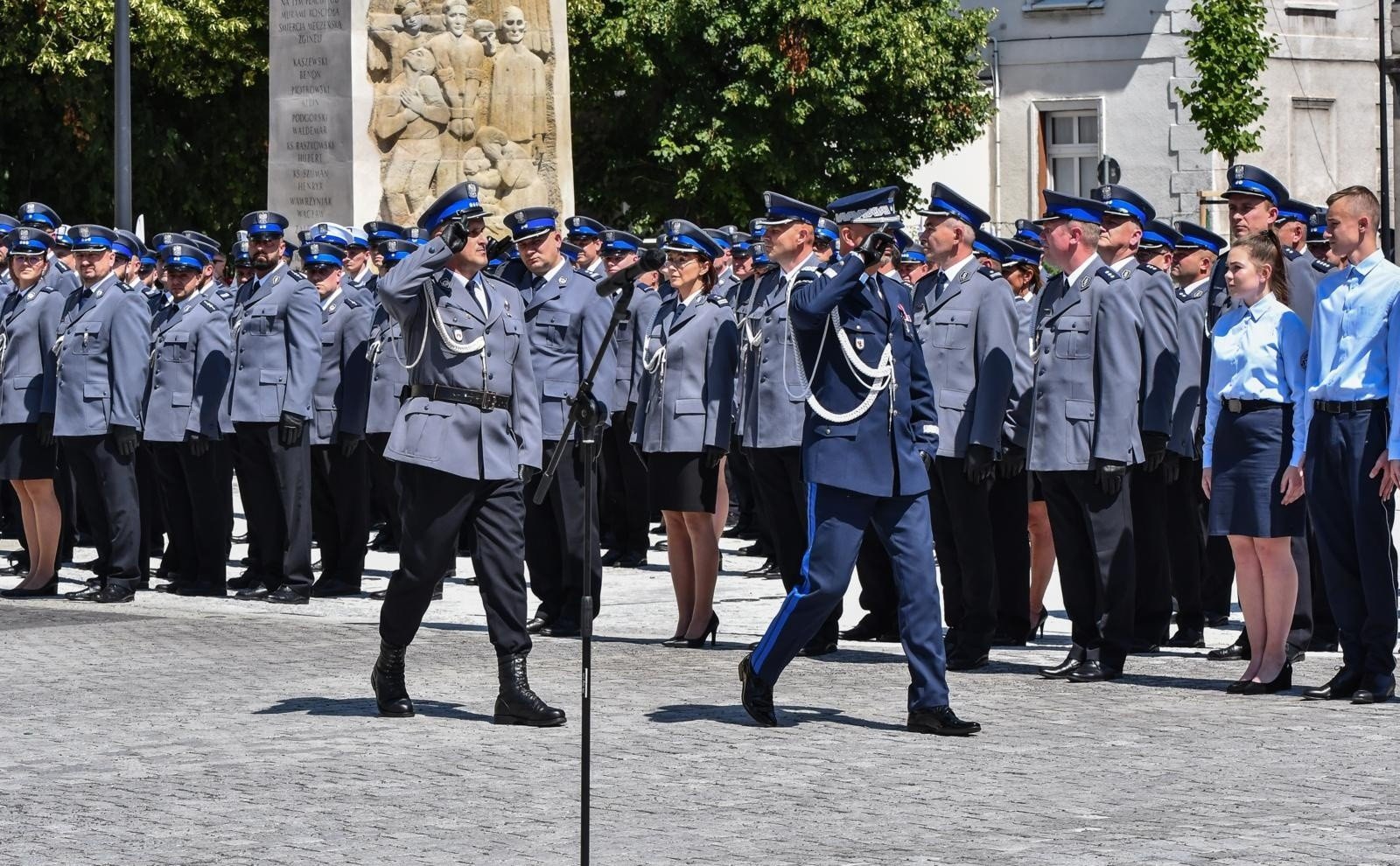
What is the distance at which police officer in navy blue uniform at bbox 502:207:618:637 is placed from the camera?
1320cm

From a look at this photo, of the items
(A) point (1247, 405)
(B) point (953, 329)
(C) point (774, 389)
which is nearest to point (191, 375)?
A: (C) point (774, 389)

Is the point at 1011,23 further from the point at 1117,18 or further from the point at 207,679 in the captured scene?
the point at 207,679

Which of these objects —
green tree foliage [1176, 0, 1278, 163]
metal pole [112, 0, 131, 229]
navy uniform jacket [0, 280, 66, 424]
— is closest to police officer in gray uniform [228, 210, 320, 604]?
navy uniform jacket [0, 280, 66, 424]

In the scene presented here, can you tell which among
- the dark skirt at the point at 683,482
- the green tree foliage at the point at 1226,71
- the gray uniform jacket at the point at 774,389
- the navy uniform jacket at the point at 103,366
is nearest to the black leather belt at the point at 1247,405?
the gray uniform jacket at the point at 774,389

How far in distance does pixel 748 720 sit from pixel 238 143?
2693cm

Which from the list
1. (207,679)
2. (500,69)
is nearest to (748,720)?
(207,679)

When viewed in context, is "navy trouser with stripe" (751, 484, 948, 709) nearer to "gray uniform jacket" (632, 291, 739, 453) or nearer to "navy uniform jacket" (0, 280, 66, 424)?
"gray uniform jacket" (632, 291, 739, 453)

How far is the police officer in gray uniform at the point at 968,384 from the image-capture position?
1198 centimetres

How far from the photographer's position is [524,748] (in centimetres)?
953

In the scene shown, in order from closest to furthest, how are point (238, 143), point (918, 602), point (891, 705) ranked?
1. point (918, 602)
2. point (891, 705)
3. point (238, 143)

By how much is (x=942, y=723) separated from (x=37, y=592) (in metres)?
7.31

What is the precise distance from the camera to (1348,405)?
10625 mm

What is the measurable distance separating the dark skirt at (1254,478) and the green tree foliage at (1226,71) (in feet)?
84.2

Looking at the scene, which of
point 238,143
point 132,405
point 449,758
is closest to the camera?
point 449,758
